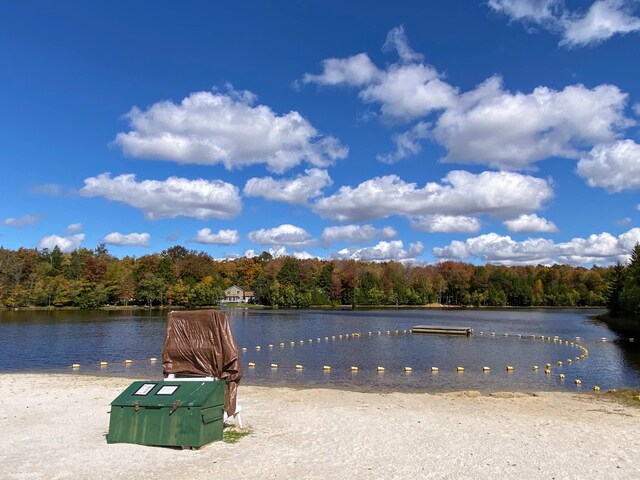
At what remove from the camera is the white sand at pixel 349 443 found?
8.88m

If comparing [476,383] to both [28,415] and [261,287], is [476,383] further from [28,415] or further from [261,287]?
[261,287]

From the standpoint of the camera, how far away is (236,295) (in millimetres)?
133625

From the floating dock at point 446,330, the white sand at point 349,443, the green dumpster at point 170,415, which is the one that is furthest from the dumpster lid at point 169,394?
the floating dock at point 446,330

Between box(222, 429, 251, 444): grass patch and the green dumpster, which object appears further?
box(222, 429, 251, 444): grass patch

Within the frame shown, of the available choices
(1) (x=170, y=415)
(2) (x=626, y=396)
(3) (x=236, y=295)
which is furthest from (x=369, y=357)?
(3) (x=236, y=295)

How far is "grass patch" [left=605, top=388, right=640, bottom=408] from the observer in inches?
725

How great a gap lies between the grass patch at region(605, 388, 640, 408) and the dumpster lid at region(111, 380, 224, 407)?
16134 mm

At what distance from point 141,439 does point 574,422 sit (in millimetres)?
11898

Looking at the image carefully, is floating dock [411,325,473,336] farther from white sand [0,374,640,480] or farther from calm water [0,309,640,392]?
white sand [0,374,640,480]

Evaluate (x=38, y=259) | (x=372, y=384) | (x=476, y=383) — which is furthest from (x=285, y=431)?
(x=38, y=259)

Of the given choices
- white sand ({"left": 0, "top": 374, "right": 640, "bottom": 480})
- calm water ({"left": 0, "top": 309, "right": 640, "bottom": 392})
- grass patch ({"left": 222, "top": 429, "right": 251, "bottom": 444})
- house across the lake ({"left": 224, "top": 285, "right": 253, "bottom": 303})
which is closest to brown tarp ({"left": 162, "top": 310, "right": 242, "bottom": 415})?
grass patch ({"left": 222, "top": 429, "right": 251, "bottom": 444})

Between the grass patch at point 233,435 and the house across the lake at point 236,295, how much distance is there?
121 meters

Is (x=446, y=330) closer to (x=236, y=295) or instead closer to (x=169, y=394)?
(x=169, y=394)

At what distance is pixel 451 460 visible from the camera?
31.7 feet
